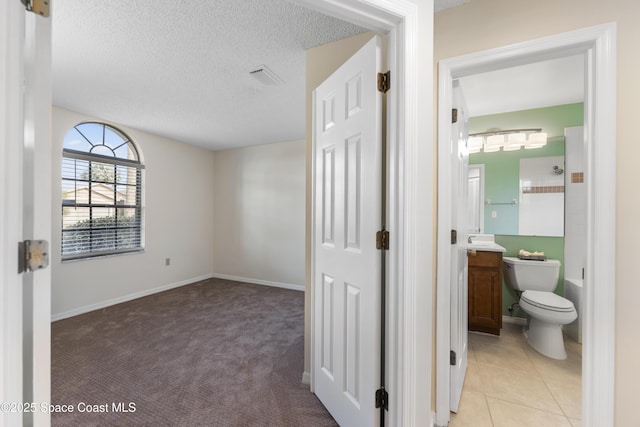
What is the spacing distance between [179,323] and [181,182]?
2.42m

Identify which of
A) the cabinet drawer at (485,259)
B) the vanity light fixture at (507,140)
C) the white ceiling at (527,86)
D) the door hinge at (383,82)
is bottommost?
the cabinet drawer at (485,259)

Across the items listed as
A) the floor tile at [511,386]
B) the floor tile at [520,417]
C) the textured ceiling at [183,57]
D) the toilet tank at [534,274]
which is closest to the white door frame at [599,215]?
the floor tile at [520,417]

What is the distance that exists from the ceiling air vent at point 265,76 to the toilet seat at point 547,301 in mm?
2953

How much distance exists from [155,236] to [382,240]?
4.01 metres

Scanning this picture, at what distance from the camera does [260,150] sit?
183 inches

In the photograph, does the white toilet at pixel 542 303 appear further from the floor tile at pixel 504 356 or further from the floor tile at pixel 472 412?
the floor tile at pixel 472 412

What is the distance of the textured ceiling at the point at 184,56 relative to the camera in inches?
62.0

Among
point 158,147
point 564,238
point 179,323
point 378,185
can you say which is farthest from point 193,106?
point 564,238

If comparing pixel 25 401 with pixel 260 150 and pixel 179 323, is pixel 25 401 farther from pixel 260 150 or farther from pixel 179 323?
pixel 260 150

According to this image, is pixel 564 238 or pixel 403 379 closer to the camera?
pixel 403 379

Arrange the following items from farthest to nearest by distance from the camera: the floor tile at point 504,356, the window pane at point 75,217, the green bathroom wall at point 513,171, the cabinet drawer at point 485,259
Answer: the window pane at point 75,217, the green bathroom wall at point 513,171, the cabinet drawer at point 485,259, the floor tile at point 504,356

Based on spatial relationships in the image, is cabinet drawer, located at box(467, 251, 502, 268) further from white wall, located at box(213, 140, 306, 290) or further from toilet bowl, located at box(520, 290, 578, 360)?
white wall, located at box(213, 140, 306, 290)

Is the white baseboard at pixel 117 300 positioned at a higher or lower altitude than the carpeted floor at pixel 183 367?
higher

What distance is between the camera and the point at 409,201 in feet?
3.52
